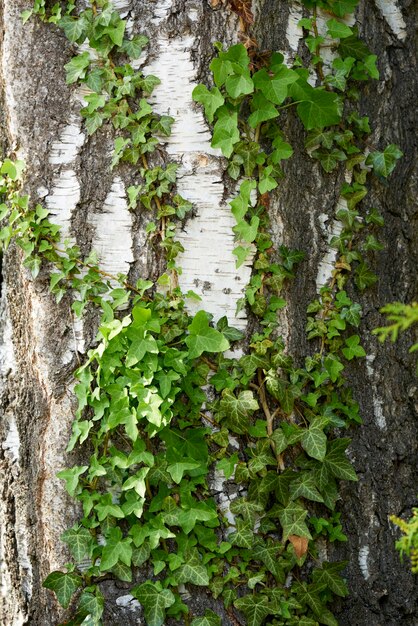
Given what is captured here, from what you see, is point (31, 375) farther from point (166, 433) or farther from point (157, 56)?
point (157, 56)

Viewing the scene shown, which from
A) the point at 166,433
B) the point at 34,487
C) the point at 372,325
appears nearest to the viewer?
the point at 166,433

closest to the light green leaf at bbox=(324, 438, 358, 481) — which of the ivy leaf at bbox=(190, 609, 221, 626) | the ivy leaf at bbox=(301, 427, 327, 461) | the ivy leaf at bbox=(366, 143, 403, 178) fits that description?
the ivy leaf at bbox=(301, 427, 327, 461)

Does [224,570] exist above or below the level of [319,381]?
below

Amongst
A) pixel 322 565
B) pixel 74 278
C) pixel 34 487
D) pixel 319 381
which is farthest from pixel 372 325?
pixel 34 487

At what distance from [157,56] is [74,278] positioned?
0.71 metres

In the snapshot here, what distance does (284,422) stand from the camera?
6.84 ft

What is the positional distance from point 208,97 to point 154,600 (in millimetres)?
1451

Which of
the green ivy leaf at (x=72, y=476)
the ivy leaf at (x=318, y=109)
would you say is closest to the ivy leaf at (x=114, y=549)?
the green ivy leaf at (x=72, y=476)

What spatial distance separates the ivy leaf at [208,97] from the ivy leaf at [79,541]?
4.13 feet

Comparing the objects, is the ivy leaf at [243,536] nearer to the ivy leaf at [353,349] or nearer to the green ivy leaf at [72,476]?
the green ivy leaf at [72,476]

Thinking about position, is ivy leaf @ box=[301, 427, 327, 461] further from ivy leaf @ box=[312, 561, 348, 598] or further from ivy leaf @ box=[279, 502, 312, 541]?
ivy leaf @ box=[312, 561, 348, 598]

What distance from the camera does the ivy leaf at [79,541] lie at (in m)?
2.02

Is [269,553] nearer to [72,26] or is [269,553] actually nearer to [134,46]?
[134,46]

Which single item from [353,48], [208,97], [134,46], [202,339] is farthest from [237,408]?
[353,48]
